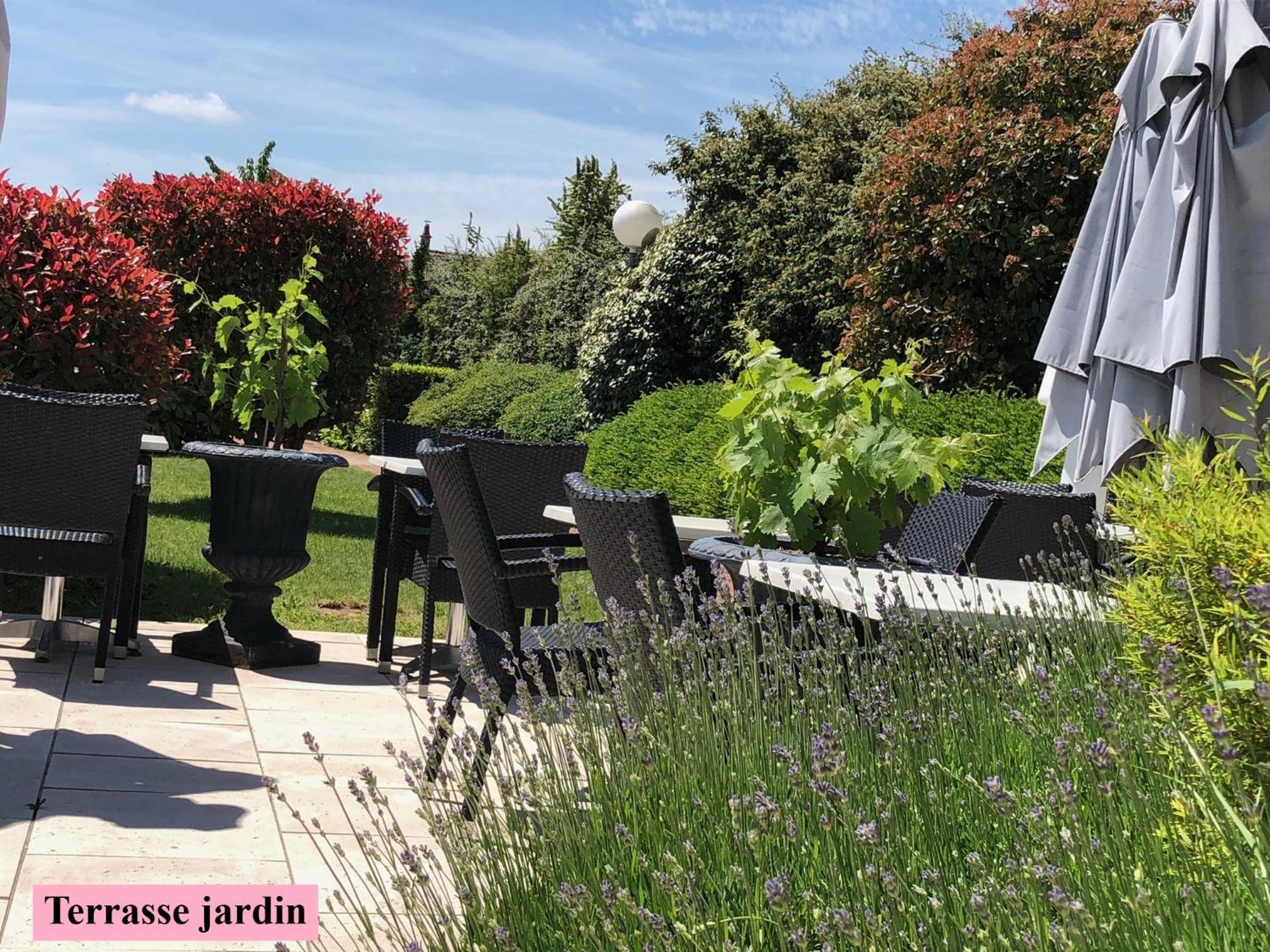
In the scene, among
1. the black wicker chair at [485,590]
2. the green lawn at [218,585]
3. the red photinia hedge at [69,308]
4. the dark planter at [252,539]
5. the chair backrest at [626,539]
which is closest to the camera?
the chair backrest at [626,539]

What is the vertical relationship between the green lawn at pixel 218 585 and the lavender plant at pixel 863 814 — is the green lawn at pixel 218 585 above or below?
below

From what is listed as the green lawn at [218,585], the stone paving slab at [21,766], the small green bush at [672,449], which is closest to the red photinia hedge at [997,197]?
the small green bush at [672,449]

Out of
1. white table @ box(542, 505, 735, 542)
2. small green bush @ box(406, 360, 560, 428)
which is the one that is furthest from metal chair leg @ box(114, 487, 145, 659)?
small green bush @ box(406, 360, 560, 428)

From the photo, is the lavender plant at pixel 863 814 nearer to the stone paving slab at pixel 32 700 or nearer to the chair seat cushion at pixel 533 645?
the chair seat cushion at pixel 533 645

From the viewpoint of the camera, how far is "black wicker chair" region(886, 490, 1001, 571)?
3754 mm

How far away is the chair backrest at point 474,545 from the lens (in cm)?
346

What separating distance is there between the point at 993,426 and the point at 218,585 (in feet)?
15.3

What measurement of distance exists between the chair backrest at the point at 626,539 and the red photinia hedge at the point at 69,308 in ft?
14.6

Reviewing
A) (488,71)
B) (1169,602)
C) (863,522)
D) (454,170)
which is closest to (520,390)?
(454,170)

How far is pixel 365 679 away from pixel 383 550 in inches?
25.9

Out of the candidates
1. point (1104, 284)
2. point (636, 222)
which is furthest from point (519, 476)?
point (636, 222)

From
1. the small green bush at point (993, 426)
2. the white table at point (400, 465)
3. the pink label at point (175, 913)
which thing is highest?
the small green bush at point (993, 426)

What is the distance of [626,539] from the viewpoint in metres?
3.10

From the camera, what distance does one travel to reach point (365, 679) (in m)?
5.65
